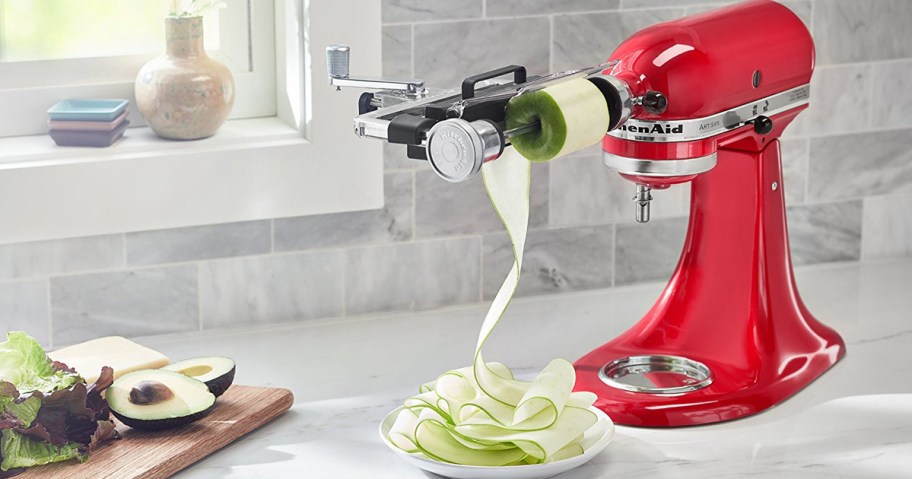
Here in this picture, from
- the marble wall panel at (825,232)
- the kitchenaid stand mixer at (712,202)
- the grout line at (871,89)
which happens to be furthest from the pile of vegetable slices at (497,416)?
the grout line at (871,89)

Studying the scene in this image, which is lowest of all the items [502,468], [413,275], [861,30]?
[502,468]

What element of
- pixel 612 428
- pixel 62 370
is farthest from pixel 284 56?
pixel 612 428

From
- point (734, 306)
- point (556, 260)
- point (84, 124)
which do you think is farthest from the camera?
point (556, 260)

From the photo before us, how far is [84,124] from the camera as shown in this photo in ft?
5.07

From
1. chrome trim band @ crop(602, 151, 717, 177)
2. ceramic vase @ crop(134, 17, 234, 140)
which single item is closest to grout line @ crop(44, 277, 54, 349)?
ceramic vase @ crop(134, 17, 234, 140)

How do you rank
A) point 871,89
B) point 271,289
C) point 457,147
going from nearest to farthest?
point 457,147, point 271,289, point 871,89

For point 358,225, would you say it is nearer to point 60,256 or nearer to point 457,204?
point 457,204

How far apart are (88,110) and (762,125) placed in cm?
78

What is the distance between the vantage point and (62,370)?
1238 mm

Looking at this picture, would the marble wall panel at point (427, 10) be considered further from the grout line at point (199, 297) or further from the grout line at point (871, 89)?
the grout line at point (871, 89)

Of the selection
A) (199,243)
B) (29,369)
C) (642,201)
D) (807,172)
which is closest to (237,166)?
(199,243)

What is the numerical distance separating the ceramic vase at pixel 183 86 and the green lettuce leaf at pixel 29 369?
16.5 inches

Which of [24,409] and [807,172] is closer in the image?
[24,409]

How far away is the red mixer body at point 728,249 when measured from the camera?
128 centimetres
